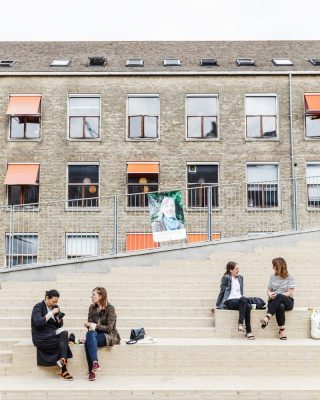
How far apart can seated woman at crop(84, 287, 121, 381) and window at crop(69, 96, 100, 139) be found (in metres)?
17.6

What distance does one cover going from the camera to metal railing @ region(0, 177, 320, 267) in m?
16.8

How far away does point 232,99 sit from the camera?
27.0 meters

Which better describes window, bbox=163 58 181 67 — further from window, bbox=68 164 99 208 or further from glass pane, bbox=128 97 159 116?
window, bbox=68 164 99 208

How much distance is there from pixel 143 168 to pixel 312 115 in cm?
751

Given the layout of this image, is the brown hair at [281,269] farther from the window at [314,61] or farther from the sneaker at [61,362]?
the window at [314,61]

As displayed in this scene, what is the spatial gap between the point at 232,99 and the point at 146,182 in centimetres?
512

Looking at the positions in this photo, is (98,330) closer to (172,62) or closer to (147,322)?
(147,322)

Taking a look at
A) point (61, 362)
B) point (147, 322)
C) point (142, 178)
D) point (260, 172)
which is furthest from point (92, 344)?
point (260, 172)

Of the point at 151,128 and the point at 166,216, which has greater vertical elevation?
the point at 151,128

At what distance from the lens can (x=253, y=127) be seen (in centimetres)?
2697

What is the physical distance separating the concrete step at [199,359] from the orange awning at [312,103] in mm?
18050

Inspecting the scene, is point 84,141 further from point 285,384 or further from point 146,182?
point 285,384

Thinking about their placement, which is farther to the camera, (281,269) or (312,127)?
(312,127)
